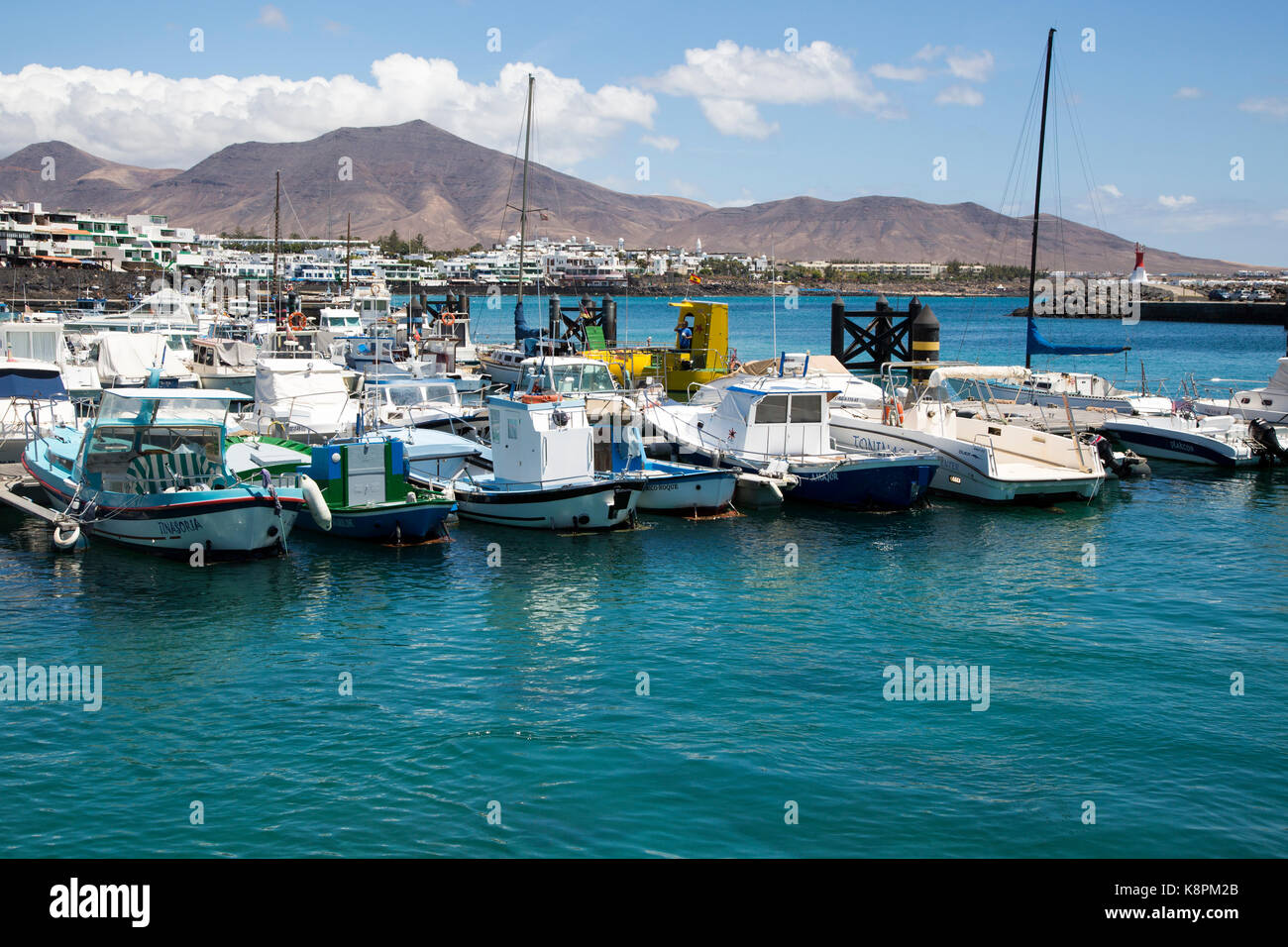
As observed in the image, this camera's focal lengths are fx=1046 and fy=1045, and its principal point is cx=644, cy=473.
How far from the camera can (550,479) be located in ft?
79.5

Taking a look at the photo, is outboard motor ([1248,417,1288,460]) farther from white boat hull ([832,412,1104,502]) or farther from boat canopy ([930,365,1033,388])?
boat canopy ([930,365,1033,388])

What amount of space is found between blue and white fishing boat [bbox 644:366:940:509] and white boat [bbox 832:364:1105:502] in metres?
0.75

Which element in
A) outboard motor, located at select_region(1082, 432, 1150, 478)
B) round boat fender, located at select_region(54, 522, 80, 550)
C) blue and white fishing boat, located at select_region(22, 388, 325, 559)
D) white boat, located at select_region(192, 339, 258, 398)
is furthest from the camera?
white boat, located at select_region(192, 339, 258, 398)

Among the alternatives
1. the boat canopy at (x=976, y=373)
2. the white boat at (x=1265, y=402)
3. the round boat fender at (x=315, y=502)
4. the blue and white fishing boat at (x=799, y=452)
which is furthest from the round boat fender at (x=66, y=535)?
the white boat at (x=1265, y=402)

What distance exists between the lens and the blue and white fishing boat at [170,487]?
2078 centimetres

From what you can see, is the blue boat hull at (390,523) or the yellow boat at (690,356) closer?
the blue boat hull at (390,523)

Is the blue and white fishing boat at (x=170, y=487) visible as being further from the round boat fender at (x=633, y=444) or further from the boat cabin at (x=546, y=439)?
the round boat fender at (x=633, y=444)

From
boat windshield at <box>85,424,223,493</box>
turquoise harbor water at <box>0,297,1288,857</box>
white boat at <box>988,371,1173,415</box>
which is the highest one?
white boat at <box>988,371,1173,415</box>

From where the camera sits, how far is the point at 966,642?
688 inches

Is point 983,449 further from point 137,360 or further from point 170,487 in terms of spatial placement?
point 137,360

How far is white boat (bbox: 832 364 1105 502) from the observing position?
28.0 meters

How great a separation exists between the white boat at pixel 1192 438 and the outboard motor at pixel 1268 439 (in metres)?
0.10

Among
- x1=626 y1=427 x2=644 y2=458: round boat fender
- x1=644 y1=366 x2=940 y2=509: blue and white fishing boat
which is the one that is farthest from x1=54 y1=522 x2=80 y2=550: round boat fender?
x1=644 y1=366 x2=940 y2=509: blue and white fishing boat
